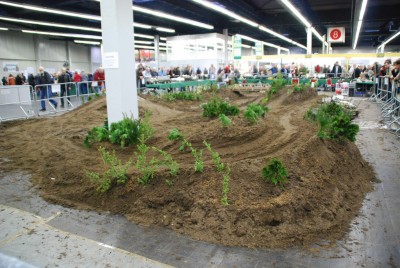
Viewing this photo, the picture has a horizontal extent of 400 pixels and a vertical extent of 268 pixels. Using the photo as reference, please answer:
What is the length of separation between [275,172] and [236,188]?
655mm

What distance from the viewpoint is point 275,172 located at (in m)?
5.01

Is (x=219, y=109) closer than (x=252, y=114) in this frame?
No

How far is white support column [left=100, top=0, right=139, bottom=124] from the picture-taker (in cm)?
836

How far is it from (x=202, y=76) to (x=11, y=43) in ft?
65.9

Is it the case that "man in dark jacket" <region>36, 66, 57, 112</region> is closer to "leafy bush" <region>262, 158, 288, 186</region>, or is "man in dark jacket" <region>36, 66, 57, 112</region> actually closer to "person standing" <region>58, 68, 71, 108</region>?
"person standing" <region>58, 68, 71, 108</region>

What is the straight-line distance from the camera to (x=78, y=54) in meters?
43.3

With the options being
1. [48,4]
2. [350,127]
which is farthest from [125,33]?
[48,4]

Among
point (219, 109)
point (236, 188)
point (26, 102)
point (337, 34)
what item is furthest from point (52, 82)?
point (337, 34)

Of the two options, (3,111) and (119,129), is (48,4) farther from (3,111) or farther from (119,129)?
(119,129)

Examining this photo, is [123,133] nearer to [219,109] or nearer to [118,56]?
[118,56]

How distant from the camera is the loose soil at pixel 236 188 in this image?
435 centimetres

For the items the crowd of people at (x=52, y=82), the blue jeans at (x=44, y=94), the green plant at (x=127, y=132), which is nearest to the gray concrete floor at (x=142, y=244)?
the green plant at (x=127, y=132)

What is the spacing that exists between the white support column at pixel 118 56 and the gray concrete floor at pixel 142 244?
13.0ft

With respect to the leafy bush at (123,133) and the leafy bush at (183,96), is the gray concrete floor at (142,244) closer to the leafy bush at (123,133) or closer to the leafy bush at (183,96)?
the leafy bush at (123,133)
